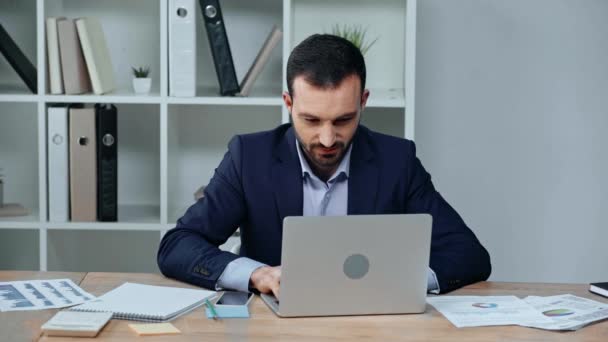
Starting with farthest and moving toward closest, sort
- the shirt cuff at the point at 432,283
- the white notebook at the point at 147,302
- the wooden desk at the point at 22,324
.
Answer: the shirt cuff at the point at 432,283 → the white notebook at the point at 147,302 → the wooden desk at the point at 22,324

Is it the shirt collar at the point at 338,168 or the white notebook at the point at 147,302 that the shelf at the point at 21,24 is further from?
the white notebook at the point at 147,302

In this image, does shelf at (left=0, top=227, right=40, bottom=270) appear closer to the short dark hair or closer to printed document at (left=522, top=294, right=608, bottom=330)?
the short dark hair

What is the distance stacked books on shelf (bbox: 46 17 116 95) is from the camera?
315 cm

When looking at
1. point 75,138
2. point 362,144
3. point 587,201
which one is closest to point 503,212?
point 587,201

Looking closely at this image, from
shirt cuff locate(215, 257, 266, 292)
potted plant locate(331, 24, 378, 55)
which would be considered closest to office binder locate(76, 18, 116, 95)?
potted plant locate(331, 24, 378, 55)

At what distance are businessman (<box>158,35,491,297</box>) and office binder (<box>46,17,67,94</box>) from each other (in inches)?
43.2

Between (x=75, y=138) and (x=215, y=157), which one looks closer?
(x=75, y=138)

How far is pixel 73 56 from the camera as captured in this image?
3170mm

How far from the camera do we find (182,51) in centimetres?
314

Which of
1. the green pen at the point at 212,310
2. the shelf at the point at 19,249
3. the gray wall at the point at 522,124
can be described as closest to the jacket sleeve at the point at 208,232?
the green pen at the point at 212,310

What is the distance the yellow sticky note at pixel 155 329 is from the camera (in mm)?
1690

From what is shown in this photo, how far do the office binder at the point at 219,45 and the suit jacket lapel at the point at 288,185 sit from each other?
961 millimetres

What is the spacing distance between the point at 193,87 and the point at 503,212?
135 centimetres

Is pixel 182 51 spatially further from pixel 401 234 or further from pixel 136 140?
pixel 401 234
